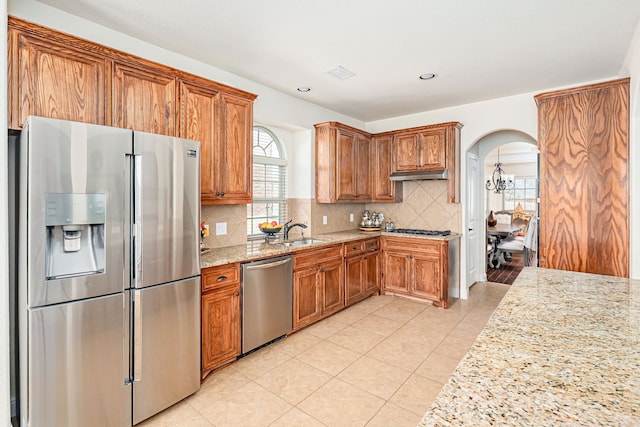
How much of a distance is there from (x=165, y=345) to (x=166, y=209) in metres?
0.88

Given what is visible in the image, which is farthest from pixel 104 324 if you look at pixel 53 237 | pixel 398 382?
pixel 398 382

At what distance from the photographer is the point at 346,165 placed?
4617 mm

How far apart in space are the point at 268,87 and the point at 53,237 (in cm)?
272

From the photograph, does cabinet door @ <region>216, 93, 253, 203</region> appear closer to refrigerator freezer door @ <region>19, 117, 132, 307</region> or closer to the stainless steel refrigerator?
the stainless steel refrigerator

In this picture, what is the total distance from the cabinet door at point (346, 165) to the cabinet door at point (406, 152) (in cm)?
62

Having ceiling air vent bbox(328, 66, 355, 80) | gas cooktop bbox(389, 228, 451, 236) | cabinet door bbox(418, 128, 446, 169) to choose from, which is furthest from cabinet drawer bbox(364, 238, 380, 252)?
ceiling air vent bbox(328, 66, 355, 80)

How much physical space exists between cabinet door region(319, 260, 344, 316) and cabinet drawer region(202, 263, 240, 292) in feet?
3.85

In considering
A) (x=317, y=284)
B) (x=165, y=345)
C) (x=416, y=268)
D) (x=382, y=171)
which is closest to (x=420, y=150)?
(x=382, y=171)

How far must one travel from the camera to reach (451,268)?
14.4 ft

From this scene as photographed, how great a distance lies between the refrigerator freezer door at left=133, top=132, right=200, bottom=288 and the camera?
2.02 metres

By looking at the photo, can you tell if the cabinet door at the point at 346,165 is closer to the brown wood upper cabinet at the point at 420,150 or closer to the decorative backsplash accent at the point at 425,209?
the brown wood upper cabinet at the point at 420,150

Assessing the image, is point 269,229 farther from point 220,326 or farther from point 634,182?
point 634,182

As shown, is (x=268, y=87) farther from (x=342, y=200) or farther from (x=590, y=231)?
(x=590, y=231)

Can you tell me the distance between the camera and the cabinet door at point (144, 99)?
2.30m
